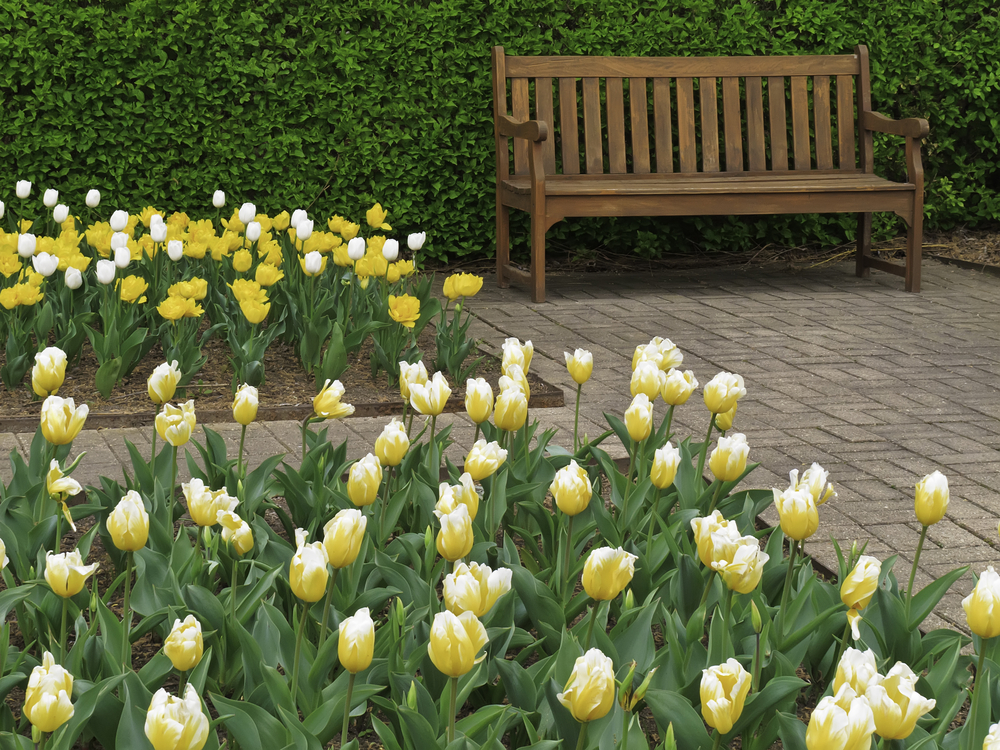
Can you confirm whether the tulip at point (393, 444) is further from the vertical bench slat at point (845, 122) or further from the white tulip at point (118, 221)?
the vertical bench slat at point (845, 122)

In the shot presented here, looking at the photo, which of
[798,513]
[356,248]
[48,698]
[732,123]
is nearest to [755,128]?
[732,123]

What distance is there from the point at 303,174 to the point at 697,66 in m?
2.40

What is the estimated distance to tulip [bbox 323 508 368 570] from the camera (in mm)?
1588

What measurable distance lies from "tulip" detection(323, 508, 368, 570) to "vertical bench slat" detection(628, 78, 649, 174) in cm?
563

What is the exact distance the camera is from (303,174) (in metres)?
6.84

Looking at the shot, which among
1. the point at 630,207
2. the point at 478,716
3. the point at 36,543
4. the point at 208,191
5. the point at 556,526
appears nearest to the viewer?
the point at 478,716

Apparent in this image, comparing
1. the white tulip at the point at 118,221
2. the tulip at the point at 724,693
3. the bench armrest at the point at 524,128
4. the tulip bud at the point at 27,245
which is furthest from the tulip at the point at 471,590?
the bench armrest at the point at 524,128

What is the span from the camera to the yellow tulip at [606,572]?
1.60 meters

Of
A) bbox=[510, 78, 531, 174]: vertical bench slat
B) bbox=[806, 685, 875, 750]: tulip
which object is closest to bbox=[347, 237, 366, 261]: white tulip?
bbox=[510, 78, 531, 174]: vertical bench slat

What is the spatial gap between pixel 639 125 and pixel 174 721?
6.13 meters

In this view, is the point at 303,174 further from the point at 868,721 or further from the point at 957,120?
the point at 868,721

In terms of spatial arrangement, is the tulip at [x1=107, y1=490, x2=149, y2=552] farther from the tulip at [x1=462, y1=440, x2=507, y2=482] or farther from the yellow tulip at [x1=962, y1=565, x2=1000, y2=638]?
the yellow tulip at [x1=962, y1=565, x2=1000, y2=638]

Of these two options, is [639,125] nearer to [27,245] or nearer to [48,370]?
[27,245]

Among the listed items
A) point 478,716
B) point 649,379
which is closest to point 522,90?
point 649,379
